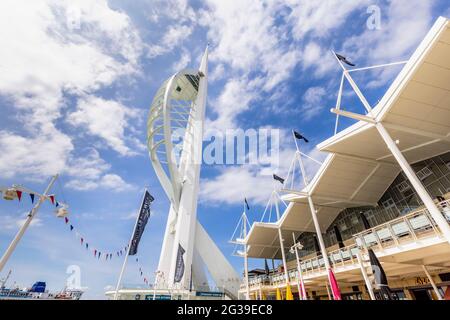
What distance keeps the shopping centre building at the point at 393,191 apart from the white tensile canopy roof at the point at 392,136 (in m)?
0.05

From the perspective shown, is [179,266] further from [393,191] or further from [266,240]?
[393,191]

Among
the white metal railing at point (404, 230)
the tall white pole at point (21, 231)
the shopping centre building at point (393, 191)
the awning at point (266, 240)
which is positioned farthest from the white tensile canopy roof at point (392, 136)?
the tall white pole at point (21, 231)

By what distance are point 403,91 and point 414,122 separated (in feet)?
8.63

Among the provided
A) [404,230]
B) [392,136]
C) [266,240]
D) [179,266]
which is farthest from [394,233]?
[179,266]

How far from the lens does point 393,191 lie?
19094 millimetres

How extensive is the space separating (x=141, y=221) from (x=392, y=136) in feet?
73.0

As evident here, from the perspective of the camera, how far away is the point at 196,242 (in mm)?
38844

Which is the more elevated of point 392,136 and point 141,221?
point 392,136

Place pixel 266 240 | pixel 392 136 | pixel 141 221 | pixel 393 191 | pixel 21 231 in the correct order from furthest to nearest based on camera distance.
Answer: pixel 266 240, pixel 141 221, pixel 393 191, pixel 392 136, pixel 21 231

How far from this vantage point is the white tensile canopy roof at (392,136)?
34.9 feet

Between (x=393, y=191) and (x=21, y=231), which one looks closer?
(x=21, y=231)

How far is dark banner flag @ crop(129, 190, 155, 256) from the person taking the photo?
2054 cm
